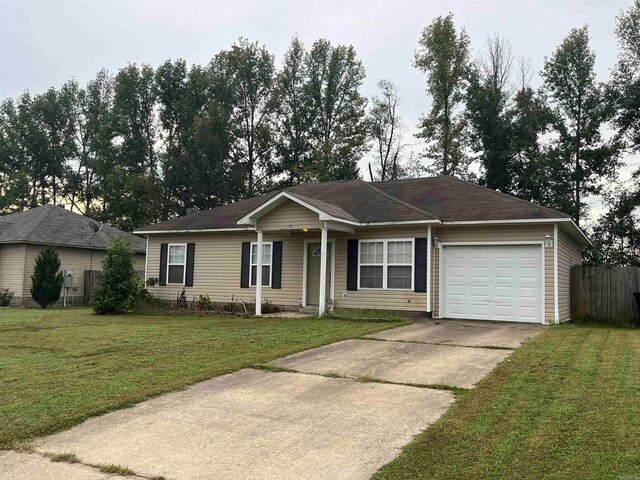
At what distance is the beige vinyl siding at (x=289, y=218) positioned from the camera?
1359cm

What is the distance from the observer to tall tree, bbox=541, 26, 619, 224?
24578 mm

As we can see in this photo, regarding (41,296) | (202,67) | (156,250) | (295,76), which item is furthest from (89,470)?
(202,67)

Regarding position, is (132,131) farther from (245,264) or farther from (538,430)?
(538,430)

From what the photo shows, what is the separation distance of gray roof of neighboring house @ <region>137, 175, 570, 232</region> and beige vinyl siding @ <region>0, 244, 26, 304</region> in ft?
22.0

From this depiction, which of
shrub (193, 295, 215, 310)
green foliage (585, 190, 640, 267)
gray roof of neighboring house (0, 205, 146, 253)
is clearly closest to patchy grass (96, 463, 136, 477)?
shrub (193, 295, 215, 310)

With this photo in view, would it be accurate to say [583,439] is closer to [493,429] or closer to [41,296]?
[493,429]

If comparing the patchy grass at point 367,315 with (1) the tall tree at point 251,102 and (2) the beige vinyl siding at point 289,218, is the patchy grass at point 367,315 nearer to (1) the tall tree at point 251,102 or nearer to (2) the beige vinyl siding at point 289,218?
(2) the beige vinyl siding at point 289,218

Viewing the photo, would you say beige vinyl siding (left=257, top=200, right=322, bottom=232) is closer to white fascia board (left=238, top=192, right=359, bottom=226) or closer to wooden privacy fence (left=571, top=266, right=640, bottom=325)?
white fascia board (left=238, top=192, right=359, bottom=226)

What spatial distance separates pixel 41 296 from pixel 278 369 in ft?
52.4

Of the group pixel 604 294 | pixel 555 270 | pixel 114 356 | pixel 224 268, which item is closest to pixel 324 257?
pixel 224 268

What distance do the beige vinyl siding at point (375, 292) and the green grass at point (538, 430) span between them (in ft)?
21.9

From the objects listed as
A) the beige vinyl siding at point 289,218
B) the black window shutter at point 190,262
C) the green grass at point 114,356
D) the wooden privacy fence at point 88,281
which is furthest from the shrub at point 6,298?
the beige vinyl siding at point 289,218

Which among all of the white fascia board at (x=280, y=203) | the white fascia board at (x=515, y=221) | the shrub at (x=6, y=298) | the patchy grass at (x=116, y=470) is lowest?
the patchy grass at (x=116, y=470)

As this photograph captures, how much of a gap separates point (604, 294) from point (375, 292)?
660 centimetres
